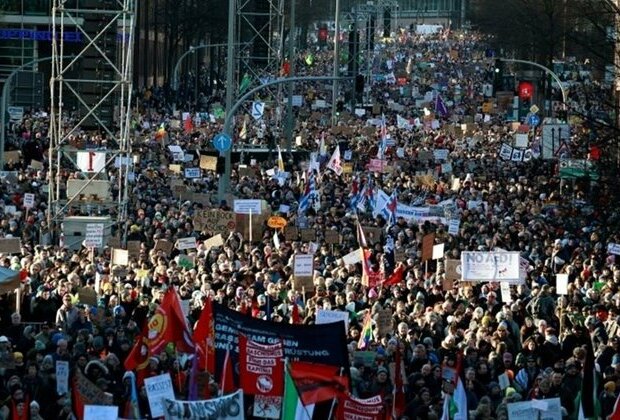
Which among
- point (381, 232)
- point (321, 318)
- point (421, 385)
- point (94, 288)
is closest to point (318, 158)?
point (381, 232)

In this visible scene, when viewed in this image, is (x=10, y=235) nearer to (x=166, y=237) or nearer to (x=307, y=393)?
(x=166, y=237)

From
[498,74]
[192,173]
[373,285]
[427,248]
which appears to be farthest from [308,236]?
[498,74]

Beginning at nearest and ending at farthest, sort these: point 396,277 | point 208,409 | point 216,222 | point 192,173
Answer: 1. point 208,409
2. point 396,277
3. point 216,222
4. point 192,173

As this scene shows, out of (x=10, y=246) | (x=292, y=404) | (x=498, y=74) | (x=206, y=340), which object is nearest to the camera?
(x=292, y=404)

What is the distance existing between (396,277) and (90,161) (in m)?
10.1

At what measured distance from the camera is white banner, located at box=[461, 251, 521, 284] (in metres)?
25.8

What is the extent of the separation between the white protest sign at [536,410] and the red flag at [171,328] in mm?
3782

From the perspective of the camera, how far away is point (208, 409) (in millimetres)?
16156

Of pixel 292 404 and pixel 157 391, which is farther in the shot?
pixel 157 391

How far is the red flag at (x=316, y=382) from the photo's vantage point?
1762cm

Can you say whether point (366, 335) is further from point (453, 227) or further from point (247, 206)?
point (247, 206)

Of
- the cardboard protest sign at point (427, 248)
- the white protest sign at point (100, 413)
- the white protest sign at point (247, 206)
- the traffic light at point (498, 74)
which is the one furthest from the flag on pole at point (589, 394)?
Answer: the traffic light at point (498, 74)

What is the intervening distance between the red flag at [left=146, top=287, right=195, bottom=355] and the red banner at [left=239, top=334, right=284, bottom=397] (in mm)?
2130

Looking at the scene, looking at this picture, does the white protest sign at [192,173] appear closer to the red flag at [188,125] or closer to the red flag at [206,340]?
the red flag at [188,125]
